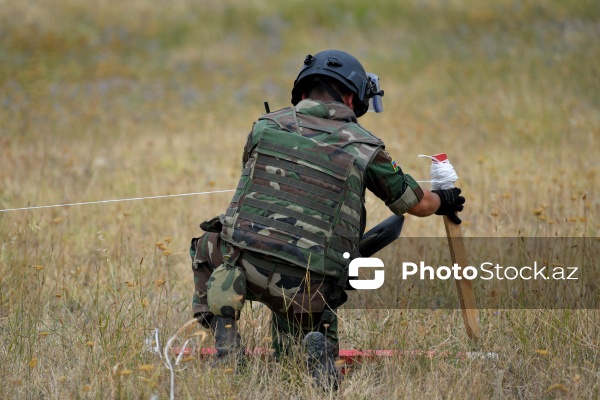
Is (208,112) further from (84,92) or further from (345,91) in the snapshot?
(345,91)

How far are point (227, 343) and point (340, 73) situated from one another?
60.1 inches

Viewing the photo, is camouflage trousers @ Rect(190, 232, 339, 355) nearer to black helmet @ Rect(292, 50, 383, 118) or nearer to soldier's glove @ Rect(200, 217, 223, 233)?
soldier's glove @ Rect(200, 217, 223, 233)

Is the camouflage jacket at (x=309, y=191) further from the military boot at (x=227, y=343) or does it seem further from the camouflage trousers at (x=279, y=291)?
the military boot at (x=227, y=343)

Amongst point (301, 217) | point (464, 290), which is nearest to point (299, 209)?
point (301, 217)

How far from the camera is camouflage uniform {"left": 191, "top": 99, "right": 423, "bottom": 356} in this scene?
4406mm

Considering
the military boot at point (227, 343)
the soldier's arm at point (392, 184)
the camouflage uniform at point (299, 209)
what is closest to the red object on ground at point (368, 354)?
the military boot at point (227, 343)

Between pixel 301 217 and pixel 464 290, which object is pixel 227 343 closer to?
pixel 301 217

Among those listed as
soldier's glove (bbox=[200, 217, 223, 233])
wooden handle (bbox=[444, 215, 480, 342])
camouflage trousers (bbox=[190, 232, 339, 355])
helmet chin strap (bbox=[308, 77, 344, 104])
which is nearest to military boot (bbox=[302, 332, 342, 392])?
camouflage trousers (bbox=[190, 232, 339, 355])

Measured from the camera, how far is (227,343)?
4461mm

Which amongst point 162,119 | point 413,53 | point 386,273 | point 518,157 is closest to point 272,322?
point 386,273

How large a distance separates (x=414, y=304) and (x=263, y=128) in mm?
1810

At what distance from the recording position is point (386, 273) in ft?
20.6

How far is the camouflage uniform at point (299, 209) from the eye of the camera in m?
4.41

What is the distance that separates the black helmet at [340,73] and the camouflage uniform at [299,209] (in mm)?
244
